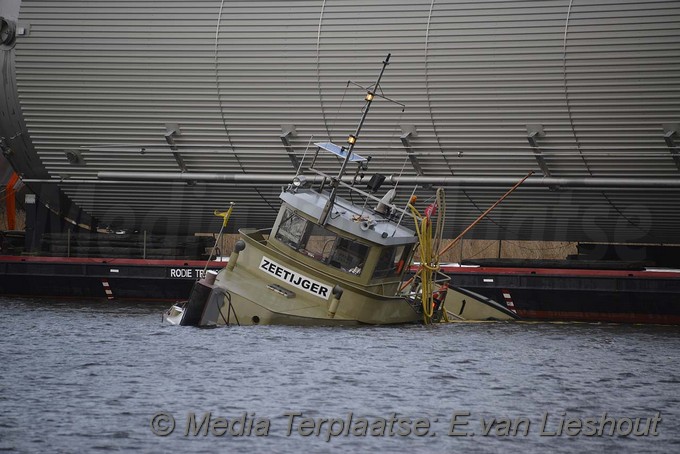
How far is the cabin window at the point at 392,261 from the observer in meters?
25.6

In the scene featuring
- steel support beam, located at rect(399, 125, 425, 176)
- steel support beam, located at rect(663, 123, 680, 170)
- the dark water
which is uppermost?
steel support beam, located at rect(663, 123, 680, 170)

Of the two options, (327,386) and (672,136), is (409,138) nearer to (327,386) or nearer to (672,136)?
(672,136)

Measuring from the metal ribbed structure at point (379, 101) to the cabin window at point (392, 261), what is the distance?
590cm

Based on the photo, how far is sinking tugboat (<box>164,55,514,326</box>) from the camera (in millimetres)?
24281

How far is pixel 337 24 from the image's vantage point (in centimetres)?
3212

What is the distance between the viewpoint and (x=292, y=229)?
25.4 m

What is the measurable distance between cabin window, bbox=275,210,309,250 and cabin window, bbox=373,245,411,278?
1.63 meters

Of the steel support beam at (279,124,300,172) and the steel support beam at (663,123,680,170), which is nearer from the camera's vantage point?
the steel support beam at (663,123,680,170)

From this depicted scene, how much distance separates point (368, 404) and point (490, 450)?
2863 mm

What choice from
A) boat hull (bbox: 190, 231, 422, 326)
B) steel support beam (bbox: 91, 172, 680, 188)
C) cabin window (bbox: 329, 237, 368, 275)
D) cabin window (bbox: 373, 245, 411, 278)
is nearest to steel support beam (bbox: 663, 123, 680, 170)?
steel support beam (bbox: 91, 172, 680, 188)

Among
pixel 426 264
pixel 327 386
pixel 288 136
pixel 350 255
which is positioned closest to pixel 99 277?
pixel 288 136

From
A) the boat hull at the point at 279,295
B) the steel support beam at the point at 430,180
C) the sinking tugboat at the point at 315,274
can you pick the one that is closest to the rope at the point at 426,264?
the sinking tugboat at the point at 315,274

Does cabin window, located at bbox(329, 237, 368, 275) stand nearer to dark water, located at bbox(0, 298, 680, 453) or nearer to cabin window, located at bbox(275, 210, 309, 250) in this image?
cabin window, located at bbox(275, 210, 309, 250)

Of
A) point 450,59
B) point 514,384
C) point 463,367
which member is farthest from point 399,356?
point 450,59
